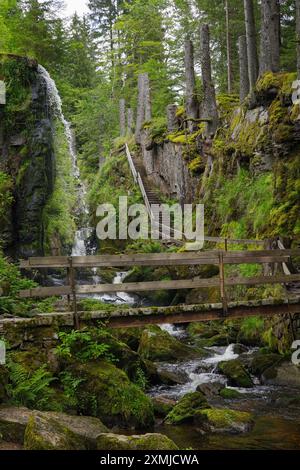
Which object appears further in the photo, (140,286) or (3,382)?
(140,286)

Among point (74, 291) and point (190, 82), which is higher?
point (190, 82)

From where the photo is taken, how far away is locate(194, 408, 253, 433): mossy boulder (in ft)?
27.7

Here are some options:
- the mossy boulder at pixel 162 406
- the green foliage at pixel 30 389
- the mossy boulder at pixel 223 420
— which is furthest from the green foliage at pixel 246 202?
the green foliage at pixel 30 389

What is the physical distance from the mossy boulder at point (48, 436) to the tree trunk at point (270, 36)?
50.9 ft

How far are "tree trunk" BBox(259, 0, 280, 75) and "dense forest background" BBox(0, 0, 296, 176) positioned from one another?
5930 mm

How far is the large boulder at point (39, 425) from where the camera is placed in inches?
241

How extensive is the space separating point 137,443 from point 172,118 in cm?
2627

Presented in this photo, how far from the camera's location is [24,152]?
18.6 meters

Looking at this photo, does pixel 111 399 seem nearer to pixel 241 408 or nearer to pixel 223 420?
pixel 223 420

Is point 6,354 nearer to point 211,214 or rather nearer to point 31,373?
point 31,373

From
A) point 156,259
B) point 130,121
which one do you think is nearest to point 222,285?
point 156,259

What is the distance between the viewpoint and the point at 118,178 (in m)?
36.4

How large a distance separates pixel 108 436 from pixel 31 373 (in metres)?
2.42

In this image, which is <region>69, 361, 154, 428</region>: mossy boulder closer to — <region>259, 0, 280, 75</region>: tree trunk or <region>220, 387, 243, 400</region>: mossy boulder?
<region>220, 387, 243, 400</region>: mossy boulder
